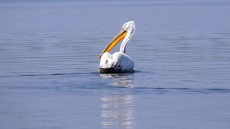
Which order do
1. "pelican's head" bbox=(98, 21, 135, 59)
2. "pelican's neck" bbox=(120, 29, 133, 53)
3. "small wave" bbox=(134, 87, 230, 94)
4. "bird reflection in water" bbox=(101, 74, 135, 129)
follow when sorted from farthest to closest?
"pelican's head" bbox=(98, 21, 135, 59)
"pelican's neck" bbox=(120, 29, 133, 53)
"small wave" bbox=(134, 87, 230, 94)
"bird reflection in water" bbox=(101, 74, 135, 129)

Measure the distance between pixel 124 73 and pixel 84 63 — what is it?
300cm

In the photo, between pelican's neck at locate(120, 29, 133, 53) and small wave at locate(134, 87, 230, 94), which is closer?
small wave at locate(134, 87, 230, 94)

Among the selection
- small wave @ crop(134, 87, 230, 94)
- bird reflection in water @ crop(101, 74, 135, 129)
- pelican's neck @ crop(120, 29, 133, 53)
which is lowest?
bird reflection in water @ crop(101, 74, 135, 129)

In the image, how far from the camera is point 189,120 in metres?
14.2

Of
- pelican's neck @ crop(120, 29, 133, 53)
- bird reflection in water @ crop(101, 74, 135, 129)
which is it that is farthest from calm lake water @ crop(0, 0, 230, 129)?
pelican's neck @ crop(120, 29, 133, 53)

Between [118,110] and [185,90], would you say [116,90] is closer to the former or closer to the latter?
[185,90]

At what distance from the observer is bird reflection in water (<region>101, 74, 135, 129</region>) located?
13.9 meters

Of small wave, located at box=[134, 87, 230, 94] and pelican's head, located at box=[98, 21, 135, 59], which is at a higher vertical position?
pelican's head, located at box=[98, 21, 135, 59]

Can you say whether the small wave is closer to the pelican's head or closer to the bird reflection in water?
the bird reflection in water


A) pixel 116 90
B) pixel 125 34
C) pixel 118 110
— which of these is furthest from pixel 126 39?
pixel 118 110

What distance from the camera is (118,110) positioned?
49.8 ft

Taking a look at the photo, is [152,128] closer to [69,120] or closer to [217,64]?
[69,120]

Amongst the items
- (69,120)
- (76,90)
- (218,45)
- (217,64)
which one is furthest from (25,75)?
(218,45)

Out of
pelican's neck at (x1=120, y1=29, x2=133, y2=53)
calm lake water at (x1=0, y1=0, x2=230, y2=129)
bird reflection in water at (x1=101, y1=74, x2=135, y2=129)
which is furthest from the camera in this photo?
pelican's neck at (x1=120, y1=29, x2=133, y2=53)
